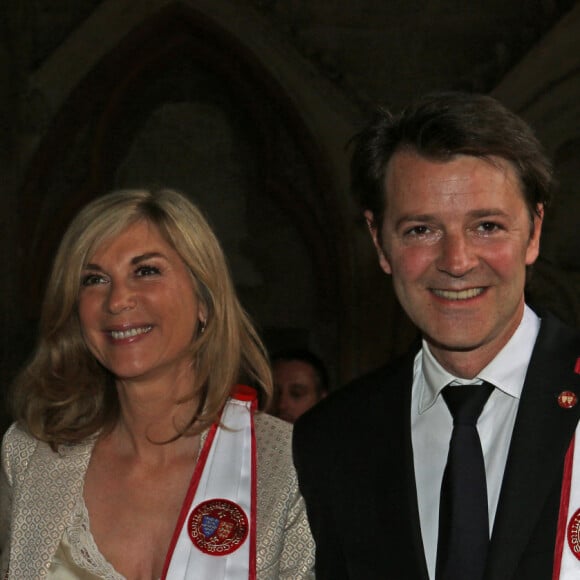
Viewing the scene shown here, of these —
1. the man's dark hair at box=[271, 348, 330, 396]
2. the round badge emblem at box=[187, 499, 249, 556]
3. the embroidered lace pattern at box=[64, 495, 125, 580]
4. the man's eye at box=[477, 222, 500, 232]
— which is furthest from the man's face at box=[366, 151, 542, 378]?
the man's dark hair at box=[271, 348, 330, 396]

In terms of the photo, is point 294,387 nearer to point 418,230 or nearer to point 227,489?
point 227,489

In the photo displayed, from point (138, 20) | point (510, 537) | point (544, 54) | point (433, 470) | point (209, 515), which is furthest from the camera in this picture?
point (138, 20)

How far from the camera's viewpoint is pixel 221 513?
8.19 ft

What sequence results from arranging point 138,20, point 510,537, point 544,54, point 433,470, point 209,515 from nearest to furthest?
point 510,537, point 433,470, point 209,515, point 544,54, point 138,20

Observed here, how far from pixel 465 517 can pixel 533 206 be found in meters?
0.58

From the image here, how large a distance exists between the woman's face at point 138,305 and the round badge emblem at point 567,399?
0.83 meters

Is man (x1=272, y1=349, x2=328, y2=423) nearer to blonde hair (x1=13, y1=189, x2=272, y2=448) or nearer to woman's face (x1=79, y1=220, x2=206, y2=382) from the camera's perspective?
blonde hair (x1=13, y1=189, x2=272, y2=448)

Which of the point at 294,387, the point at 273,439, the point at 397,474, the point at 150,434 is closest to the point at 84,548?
the point at 150,434

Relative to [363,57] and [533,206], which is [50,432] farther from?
[363,57]

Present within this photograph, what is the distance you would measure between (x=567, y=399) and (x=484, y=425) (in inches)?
6.0

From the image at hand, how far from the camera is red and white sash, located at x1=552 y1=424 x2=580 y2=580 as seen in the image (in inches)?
77.4

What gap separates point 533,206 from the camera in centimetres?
216

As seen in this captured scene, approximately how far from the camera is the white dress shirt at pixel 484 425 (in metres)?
2.08

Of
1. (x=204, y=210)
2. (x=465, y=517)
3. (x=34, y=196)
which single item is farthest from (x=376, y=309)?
(x=465, y=517)
